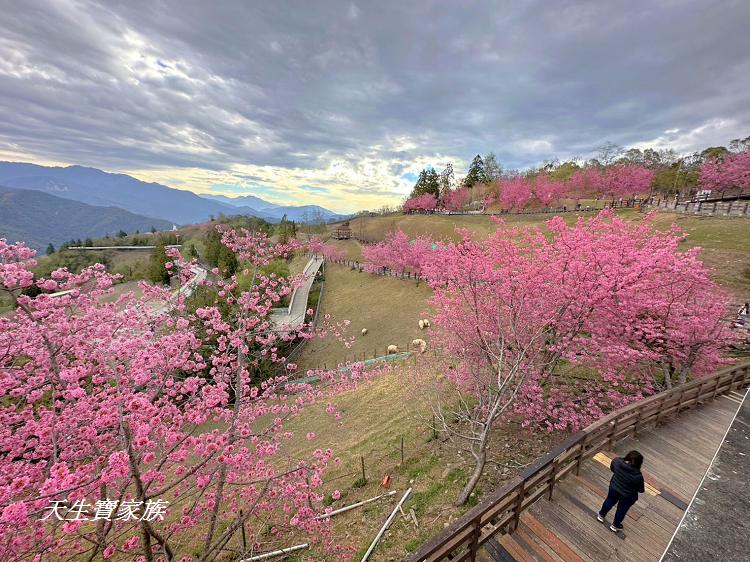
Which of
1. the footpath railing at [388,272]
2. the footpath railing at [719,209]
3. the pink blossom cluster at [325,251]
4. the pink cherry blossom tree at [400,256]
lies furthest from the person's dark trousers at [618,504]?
the pink blossom cluster at [325,251]

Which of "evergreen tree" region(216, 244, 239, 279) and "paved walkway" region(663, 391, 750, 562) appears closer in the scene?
"paved walkway" region(663, 391, 750, 562)

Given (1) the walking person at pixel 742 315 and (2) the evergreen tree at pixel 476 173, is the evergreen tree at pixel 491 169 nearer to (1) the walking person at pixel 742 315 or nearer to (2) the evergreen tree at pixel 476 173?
(2) the evergreen tree at pixel 476 173

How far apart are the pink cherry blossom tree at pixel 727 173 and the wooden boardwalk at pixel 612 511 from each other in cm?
5545

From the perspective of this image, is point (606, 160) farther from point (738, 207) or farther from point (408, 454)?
point (408, 454)

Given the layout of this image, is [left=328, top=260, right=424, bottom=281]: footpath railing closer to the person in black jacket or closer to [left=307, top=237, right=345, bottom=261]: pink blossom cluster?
[left=307, top=237, right=345, bottom=261]: pink blossom cluster

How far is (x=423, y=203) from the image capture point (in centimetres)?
7650

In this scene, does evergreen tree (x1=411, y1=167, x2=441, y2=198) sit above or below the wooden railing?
above

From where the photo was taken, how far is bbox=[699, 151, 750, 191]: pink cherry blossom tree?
137ft

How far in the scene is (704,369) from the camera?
34.3ft

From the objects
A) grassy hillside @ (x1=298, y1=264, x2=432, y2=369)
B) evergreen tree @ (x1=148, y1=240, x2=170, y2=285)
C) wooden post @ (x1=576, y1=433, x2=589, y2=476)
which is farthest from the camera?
evergreen tree @ (x1=148, y1=240, x2=170, y2=285)

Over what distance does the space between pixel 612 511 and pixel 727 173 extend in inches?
2425

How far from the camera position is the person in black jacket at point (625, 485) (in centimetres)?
526

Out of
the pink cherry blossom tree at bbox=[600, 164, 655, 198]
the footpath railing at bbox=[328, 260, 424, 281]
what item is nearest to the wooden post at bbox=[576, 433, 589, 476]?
the footpath railing at bbox=[328, 260, 424, 281]

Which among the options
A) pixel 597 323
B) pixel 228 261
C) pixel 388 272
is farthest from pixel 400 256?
pixel 597 323
